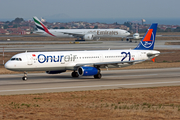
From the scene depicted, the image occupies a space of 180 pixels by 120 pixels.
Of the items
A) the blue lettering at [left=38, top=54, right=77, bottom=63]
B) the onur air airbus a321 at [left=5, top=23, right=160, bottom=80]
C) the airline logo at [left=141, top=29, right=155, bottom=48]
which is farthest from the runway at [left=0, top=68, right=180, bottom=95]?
the airline logo at [left=141, top=29, right=155, bottom=48]

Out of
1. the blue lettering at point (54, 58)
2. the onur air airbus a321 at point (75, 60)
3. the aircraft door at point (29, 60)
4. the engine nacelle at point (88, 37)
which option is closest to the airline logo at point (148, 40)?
the onur air airbus a321 at point (75, 60)

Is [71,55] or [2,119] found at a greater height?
[71,55]

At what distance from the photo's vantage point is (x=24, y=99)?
89.2ft

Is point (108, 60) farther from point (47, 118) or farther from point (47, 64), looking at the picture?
point (47, 118)

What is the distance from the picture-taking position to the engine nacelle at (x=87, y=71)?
39375mm

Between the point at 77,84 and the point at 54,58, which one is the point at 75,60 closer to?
the point at 54,58

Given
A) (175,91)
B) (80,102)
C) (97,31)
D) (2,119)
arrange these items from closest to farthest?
(2,119)
(80,102)
(175,91)
(97,31)

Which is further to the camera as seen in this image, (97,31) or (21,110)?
(97,31)

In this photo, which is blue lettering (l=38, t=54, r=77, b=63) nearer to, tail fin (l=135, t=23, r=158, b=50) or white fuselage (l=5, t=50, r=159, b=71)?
white fuselage (l=5, t=50, r=159, b=71)

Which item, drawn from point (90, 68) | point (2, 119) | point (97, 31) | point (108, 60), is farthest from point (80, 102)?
point (97, 31)

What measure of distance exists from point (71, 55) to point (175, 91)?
51.8ft

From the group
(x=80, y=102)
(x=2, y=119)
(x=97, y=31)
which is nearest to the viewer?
(x=2, y=119)

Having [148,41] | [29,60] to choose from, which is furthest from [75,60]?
[148,41]

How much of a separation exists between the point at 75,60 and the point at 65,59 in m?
1.55
